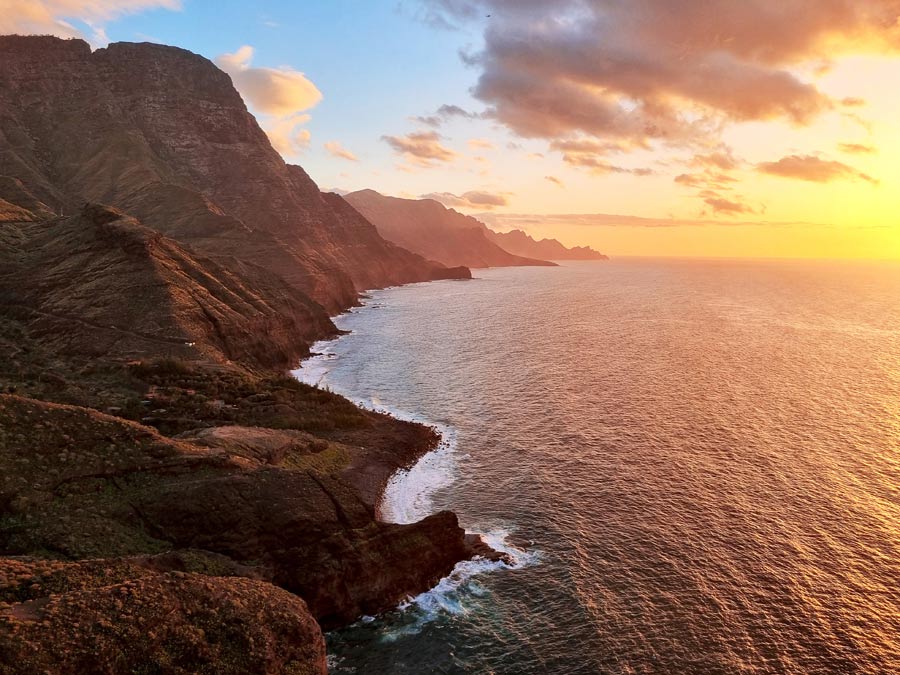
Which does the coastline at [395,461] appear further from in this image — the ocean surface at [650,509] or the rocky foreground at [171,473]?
the ocean surface at [650,509]

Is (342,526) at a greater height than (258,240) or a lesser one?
lesser

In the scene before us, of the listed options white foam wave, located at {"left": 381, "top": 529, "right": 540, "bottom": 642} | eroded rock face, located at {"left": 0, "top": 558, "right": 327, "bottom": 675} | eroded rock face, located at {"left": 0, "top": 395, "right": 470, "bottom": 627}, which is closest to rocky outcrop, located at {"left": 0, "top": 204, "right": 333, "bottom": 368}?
eroded rock face, located at {"left": 0, "top": 395, "right": 470, "bottom": 627}

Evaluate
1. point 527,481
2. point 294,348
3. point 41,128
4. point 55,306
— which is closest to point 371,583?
point 527,481

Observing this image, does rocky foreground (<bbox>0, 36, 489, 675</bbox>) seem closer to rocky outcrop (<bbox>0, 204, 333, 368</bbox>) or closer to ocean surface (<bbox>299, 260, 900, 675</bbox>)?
rocky outcrop (<bbox>0, 204, 333, 368</bbox>)

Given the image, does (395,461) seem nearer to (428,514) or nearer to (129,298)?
(428,514)

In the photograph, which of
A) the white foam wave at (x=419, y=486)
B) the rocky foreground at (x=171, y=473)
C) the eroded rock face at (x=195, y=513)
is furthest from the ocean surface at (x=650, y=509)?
the rocky foreground at (x=171, y=473)

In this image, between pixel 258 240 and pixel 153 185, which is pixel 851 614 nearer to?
pixel 258 240
